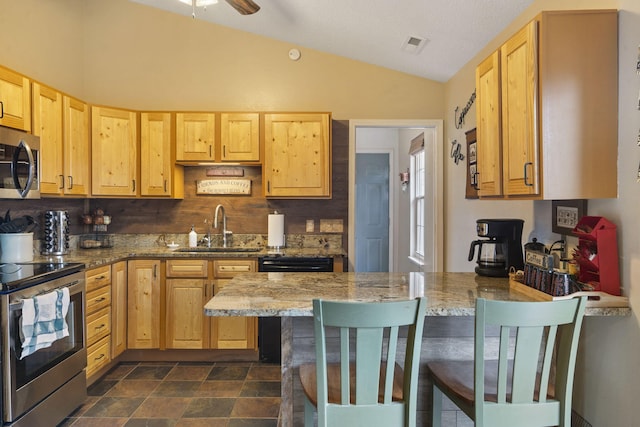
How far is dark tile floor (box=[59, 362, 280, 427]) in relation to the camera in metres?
2.70

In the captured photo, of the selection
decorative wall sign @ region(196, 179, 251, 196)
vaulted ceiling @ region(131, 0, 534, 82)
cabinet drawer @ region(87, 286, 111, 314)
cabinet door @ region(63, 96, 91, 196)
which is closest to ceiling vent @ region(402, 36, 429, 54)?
vaulted ceiling @ region(131, 0, 534, 82)

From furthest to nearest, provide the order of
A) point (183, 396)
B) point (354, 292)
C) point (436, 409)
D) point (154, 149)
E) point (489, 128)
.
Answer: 1. point (154, 149)
2. point (183, 396)
3. point (489, 128)
4. point (354, 292)
5. point (436, 409)

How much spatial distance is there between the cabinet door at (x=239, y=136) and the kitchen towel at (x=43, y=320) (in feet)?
5.87

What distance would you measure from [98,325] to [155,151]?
1.56 meters

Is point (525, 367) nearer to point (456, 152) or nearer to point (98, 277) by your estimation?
point (456, 152)

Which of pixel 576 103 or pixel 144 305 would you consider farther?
pixel 144 305

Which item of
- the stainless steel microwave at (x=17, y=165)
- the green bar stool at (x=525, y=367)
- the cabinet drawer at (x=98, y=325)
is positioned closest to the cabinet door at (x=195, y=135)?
the stainless steel microwave at (x=17, y=165)

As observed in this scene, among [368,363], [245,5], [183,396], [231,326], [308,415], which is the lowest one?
[183,396]

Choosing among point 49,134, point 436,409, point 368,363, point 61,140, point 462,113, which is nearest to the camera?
point 368,363

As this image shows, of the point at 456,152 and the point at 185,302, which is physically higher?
the point at 456,152

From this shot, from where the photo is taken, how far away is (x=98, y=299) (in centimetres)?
322

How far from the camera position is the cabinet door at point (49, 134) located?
9.94 feet

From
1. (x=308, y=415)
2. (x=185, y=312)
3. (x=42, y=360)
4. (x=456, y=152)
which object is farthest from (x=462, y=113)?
(x=42, y=360)

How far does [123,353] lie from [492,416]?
3.20m
